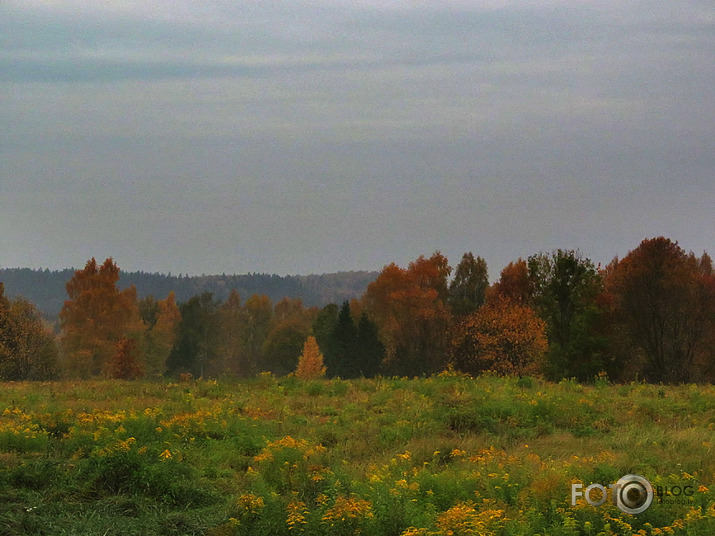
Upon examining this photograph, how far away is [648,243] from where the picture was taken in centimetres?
4134

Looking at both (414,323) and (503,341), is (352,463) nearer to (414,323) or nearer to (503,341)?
(503,341)

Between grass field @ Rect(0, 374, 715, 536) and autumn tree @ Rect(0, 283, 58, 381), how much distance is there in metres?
31.7

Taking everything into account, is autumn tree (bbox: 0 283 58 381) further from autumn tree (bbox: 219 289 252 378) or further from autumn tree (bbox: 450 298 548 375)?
autumn tree (bbox: 219 289 252 378)

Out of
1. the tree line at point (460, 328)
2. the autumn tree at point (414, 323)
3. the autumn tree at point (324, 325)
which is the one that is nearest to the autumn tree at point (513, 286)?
the tree line at point (460, 328)

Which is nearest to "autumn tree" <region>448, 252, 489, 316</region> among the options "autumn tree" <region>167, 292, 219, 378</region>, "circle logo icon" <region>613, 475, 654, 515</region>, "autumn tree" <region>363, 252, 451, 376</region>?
"autumn tree" <region>363, 252, 451, 376</region>

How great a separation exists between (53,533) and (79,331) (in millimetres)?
55042

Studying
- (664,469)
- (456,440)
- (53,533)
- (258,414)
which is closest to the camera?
(53,533)

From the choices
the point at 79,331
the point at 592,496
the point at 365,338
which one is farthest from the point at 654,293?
the point at 79,331

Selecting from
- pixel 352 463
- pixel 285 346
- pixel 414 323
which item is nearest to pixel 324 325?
pixel 285 346

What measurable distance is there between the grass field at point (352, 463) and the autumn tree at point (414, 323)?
40549 millimetres

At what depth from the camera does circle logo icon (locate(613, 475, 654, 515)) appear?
891 centimetres

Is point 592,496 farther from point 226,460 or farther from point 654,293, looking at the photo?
point 654,293

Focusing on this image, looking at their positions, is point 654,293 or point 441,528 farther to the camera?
point 654,293

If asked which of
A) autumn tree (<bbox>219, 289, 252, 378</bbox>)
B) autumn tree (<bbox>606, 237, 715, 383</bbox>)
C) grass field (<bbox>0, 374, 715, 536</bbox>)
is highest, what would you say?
autumn tree (<bbox>606, 237, 715, 383</bbox>)
